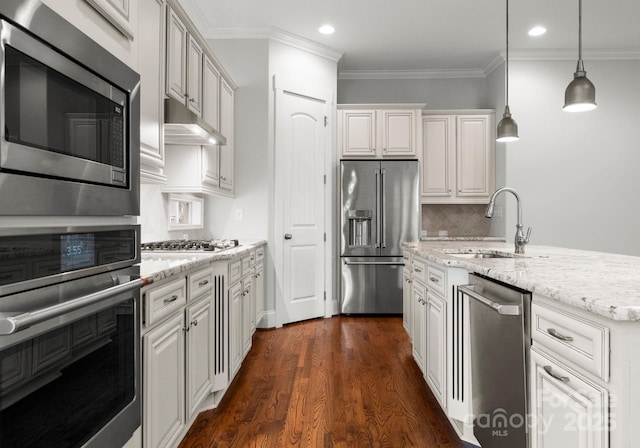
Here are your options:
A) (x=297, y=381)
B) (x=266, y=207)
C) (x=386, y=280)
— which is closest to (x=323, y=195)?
(x=266, y=207)

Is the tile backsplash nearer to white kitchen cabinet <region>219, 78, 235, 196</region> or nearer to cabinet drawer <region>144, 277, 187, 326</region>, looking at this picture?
white kitchen cabinet <region>219, 78, 235, 196</region>

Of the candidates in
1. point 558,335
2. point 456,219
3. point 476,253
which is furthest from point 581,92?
point 456,219

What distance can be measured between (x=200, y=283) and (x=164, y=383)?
1.86ft

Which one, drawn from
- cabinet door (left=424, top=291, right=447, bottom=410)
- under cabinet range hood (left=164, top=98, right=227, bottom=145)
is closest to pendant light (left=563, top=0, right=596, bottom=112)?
cabinet door (left=424, top=291, right=447, bottom=410)

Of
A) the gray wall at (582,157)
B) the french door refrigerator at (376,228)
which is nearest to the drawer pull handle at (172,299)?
the french door refrigerator at (376,228)

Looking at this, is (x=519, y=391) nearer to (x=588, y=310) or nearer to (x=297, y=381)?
(x=588, y=310)

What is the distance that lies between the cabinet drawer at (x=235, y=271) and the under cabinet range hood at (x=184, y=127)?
843 mm

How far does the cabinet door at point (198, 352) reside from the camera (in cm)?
191

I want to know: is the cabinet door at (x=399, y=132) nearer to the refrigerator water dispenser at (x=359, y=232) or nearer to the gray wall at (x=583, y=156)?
the refrigerator water dispenser at (x=359, y=232)

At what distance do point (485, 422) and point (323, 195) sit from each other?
10.4 feet

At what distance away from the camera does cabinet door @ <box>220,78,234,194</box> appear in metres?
3.65

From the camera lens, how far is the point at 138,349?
128 cm

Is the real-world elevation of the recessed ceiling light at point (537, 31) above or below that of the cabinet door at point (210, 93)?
above

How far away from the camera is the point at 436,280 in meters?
2.29
